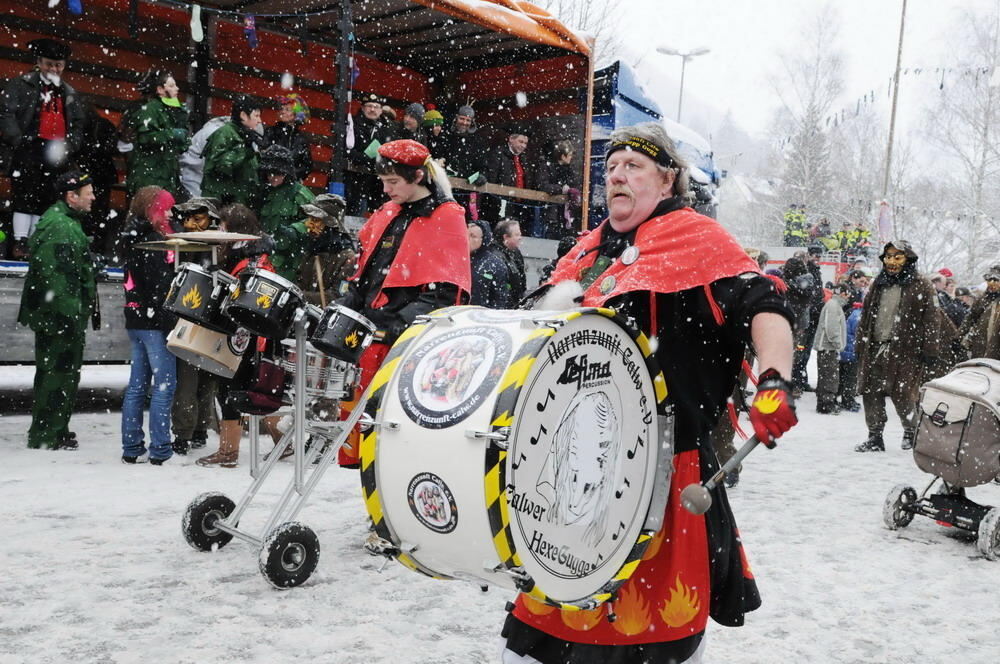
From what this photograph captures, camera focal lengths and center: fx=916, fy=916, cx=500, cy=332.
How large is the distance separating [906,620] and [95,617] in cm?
344

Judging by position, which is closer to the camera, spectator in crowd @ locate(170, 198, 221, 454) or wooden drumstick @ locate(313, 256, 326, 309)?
spectator in crowd @ locate(170, 198, 221, 454)

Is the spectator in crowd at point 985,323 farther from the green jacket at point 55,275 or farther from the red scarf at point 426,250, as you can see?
the green jacket at point 55,275

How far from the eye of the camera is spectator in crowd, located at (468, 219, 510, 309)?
26.7 feet

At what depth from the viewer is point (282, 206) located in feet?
26.7

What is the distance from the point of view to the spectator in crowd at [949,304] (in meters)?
13.4

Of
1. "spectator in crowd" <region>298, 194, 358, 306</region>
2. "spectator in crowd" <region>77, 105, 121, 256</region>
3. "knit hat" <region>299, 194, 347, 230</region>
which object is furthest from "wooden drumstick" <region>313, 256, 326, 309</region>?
"spectator in crowd" <region>77, 105, 121, 256</region>

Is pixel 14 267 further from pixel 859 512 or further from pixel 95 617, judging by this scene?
pixel 859 512

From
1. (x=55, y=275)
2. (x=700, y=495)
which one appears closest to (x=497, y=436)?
(x=700, y=495)

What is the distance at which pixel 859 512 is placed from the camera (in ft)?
20.4

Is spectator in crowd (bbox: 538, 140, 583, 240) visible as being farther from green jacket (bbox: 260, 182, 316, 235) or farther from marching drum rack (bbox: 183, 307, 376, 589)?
marching drum rack (bbox: 183, 307, 376, 589)

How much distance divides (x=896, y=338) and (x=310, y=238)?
553 cm

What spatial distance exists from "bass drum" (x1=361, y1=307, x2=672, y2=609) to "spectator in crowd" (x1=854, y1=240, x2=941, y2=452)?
7188 millimetres

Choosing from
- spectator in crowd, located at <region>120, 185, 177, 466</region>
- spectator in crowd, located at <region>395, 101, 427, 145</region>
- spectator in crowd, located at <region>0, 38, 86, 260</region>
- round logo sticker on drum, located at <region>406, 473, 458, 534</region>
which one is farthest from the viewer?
spectator in crowd, located at <region>395, 101, 427, 145</region>

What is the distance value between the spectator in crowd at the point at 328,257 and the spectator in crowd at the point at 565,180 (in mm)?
3839
